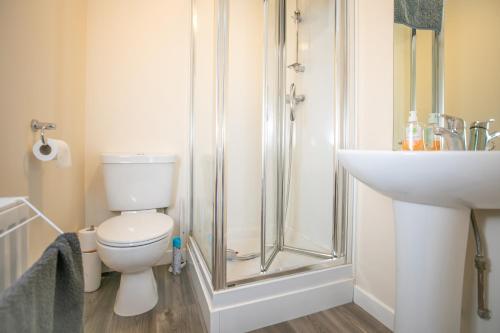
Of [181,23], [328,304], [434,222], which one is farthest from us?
[181,23]

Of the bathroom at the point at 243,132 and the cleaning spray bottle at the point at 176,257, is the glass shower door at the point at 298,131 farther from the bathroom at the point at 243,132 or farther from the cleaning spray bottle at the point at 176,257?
the cleaning spray bottle at the point at 176,257

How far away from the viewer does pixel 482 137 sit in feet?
2.62

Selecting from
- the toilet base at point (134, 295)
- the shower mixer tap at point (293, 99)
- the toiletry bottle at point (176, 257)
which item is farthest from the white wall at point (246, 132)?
the toilet base at point (134, 295)

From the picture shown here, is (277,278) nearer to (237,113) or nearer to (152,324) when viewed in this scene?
(152,324)

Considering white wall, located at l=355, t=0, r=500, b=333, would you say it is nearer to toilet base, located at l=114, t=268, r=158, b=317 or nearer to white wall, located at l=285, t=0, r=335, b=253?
white wall, located at l=285, t=0, r=335, b=253

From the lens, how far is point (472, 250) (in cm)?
85

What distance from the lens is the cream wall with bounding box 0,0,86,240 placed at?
0.87 m

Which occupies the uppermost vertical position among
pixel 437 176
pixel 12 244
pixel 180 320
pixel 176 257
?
pixel 437 176

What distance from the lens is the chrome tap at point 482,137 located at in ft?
2.60

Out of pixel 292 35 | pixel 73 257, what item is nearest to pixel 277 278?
pixel 73 257

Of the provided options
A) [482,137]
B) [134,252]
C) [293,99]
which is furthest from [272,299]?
[293,99]

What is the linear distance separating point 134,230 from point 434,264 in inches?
47.8

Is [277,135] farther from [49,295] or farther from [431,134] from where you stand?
[49,295]

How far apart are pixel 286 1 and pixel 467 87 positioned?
132 cm
